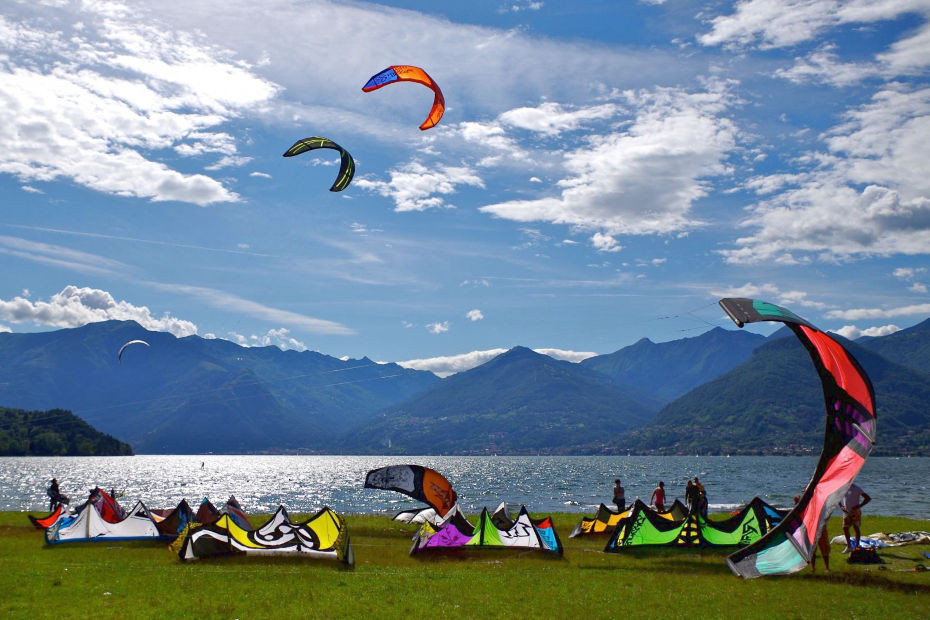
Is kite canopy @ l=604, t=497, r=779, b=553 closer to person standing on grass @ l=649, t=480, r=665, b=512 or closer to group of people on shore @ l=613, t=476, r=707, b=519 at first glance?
group of people on shore @ l=613, t=476, r=707, b=519

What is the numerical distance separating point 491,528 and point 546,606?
9.93m

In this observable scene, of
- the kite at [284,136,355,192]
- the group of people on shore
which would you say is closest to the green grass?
the group of people on shore

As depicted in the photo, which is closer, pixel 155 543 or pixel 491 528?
pixel 491 528

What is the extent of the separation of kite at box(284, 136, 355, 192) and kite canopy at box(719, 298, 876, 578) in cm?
2430

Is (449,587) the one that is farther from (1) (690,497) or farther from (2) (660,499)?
(2) (660,499)

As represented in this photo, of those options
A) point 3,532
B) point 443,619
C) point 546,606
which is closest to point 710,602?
point 546,606

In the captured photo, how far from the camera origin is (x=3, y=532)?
33219mm

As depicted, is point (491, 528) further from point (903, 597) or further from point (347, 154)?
point (347, 154)

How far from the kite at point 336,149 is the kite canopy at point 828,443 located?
79.7 ft

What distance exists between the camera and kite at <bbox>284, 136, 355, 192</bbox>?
3741cm

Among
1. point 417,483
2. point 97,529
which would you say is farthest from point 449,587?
point 97,529

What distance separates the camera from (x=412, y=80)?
36.2 m

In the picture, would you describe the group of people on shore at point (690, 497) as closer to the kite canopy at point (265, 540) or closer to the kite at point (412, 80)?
the kite canopy at point (265, 540)

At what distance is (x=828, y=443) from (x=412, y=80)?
26.3 metres
